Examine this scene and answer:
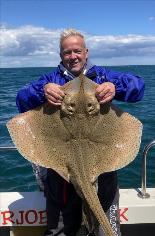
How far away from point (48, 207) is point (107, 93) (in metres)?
1.53

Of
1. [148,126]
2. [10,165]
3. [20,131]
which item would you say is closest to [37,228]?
[20,131]

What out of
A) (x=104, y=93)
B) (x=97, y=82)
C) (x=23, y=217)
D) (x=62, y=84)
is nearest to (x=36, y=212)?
(x=23, y=217)

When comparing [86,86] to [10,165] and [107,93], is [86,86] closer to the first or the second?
[107,93]

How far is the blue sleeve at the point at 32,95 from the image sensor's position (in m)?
4.09

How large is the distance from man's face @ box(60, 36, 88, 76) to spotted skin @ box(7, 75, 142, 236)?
1.37 ft

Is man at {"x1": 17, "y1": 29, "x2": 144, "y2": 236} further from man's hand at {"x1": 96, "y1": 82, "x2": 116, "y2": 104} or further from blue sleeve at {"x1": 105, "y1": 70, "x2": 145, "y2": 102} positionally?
man's hand at {"x1": 96, "y1": 82, "x2": 116, "y2": 104}

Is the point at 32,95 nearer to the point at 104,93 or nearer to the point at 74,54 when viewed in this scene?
the point at 74,54

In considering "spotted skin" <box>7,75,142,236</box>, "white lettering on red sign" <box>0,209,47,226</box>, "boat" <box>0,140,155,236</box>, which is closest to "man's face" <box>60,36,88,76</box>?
"spotted skin" <box>7,75,142,236</box>

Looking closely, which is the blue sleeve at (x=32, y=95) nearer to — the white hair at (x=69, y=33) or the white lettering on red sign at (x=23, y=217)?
the white hair at (x=69, y=33)

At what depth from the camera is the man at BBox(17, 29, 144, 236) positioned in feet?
13.6

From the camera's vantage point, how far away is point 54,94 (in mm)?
3770

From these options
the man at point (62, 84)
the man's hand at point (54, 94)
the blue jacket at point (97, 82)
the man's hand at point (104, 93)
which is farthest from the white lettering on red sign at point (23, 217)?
the man's hand at point (104, 93)

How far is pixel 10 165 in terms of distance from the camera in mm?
12086

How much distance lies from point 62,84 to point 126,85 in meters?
0.70
